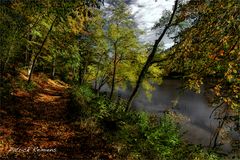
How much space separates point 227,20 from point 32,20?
16.1 metres

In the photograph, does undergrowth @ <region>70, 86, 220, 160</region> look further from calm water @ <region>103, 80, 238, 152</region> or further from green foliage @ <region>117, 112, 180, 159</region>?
calm water @ <region>103, 80, 238, 152</region>

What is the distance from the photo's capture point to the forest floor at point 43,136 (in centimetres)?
1020

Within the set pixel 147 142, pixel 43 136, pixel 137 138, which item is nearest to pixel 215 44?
pixel 147 142

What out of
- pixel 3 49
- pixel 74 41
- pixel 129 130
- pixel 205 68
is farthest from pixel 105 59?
pixel 205 68

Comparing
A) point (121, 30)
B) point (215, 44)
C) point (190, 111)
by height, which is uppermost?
point (121, 30)

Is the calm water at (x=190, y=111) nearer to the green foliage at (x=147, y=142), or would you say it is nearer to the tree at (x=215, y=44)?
the green foliage at (x=147, y=142)

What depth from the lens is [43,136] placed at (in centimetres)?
1195

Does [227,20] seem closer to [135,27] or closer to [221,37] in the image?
[221,37]

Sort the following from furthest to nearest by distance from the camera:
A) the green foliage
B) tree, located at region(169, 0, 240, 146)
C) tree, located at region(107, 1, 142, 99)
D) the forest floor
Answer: tree, located at region(107, 1, 142, 99) < the green foliage < the forest floor < tree, located at region(169, 0, 240, 146)

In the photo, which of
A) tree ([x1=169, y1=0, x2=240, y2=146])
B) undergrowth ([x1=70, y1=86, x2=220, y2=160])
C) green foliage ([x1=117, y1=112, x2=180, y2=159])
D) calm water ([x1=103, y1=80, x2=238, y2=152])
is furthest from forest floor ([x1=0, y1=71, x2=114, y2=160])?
calm water ([x1=103, y1=80, x2=238, y2=152])

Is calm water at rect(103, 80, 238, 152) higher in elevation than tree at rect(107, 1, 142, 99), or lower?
lower

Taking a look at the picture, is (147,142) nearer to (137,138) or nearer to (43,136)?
(137,138)

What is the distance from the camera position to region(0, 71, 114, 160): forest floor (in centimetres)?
1020

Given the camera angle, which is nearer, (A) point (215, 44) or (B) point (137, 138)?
(A) point (215, 44)
